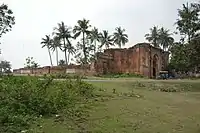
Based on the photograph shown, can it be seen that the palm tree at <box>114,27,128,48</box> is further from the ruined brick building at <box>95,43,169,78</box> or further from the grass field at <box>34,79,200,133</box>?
the grass field at <box>34,79,200,133</box>

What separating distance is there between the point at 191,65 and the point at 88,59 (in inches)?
944

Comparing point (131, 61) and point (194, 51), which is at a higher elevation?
point (131, 61)

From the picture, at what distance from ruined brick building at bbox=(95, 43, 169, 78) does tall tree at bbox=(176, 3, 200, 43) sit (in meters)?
17.7

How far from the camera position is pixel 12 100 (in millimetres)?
10625

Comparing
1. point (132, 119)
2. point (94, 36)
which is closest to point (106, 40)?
point (94, 36)

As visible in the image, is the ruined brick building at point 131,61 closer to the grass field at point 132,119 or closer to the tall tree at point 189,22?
the tall tree at point 189,22

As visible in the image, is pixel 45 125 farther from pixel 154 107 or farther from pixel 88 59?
pixel 88 59

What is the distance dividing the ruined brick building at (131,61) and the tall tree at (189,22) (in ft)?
58.2

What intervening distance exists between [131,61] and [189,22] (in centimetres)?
2227

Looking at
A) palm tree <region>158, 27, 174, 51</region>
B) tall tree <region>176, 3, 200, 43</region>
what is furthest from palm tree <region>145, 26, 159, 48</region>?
tall tree <region>176, 3, 200, 43</region>

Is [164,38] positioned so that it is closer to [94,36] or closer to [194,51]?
[94,36]

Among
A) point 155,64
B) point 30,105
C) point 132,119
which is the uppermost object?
point 155,64

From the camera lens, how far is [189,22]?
34.1 m

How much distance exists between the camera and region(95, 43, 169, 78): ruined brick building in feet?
178
